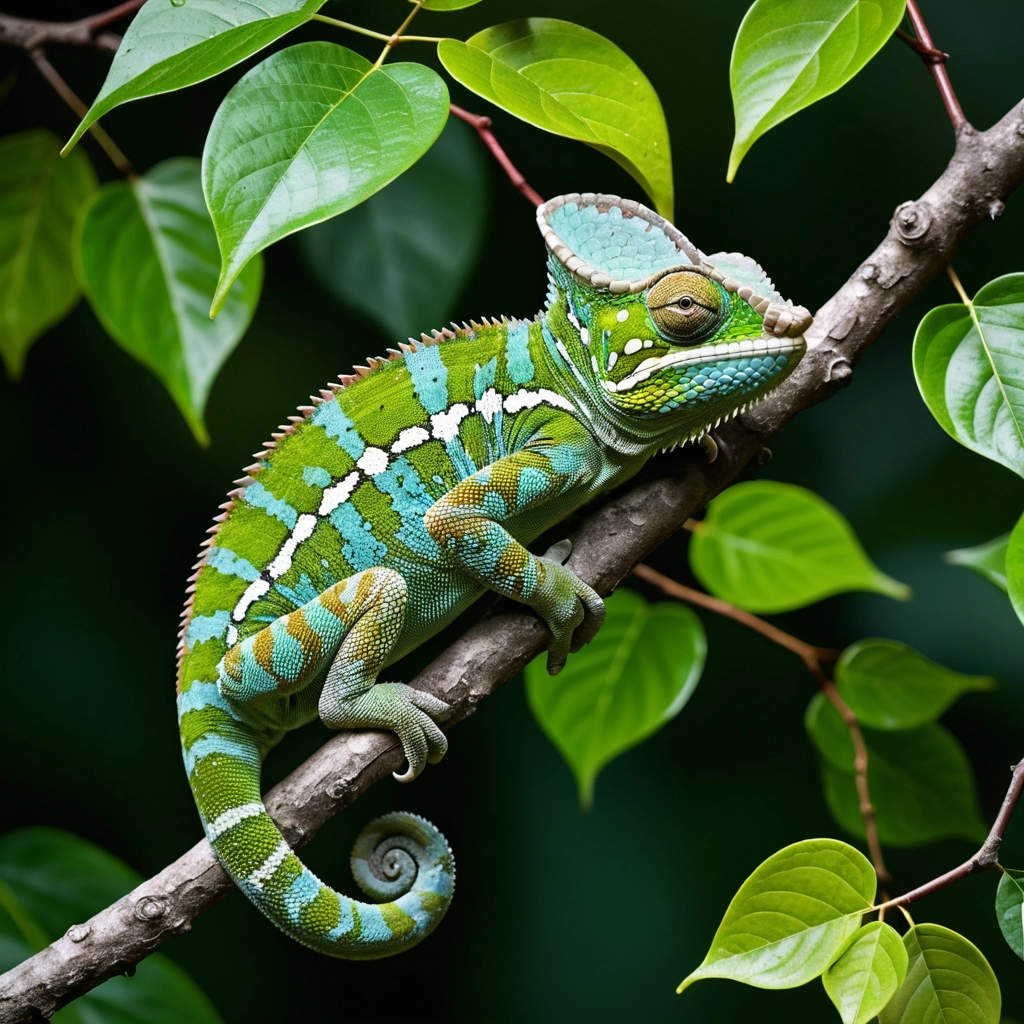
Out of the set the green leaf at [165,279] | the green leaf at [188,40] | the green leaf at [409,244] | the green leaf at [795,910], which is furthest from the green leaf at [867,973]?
the green leaf at [409,244]

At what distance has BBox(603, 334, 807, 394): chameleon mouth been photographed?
0.99 metres

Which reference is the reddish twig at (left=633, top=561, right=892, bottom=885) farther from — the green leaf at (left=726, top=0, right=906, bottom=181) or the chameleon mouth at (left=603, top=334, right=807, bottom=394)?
the green leaf at (left=726, top=0, right=906, bottom=181)

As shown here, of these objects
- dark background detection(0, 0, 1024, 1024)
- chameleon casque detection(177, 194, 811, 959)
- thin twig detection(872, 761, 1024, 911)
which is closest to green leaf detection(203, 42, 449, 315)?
chameleon casque detection(177, 194, 811, 959)

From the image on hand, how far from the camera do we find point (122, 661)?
2.23 m

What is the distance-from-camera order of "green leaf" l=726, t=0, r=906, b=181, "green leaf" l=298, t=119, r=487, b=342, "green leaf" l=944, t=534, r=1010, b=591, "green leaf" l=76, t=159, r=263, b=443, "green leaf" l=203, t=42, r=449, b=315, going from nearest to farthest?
1. "green leaf" l=203, t=42, r=449, b=315
2. "green leaf" l=726, t=0, r=906, b=181
3. "green leaf" l=944, t=534, r=1010, b=591
4. "green leaf" l=76, t=159, r=263, b=443
5. "green leaf" l=298, t=119, r=487, b=342

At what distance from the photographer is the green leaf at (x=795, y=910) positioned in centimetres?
87

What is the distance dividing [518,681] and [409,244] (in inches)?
39.7

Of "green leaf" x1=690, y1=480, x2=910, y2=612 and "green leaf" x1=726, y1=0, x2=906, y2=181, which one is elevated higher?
"green leaf" x1=726, y1=0, x2=906, y2=181

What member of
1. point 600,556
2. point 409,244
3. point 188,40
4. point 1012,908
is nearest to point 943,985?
point 1012,908

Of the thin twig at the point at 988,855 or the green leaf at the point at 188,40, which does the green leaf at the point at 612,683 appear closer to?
the thin twig at the point at 988,855

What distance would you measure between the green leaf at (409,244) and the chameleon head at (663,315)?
583 mm

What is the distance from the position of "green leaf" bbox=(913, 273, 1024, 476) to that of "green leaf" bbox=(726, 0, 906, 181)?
0.85ft

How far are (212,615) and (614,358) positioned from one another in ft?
1.76

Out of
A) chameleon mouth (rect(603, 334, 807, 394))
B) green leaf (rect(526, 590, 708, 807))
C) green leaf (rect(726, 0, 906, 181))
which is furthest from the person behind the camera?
green leaf (rect(526, 590, 708, 807))
